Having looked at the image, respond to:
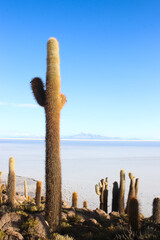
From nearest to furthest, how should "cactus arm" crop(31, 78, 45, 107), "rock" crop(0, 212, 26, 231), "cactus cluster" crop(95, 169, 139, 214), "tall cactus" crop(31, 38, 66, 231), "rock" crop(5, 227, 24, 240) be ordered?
"rock" crop(5, 227, 24, 240) → "rock" crop(0, 212, 26, 231) → "tall cactus" crop(31, 38, 66, 231) → "cactus arm" crop(31, 78, 45, 107) → "cactus cluster" crop(95, 169, 139, 214)

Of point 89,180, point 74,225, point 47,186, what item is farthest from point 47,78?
point 89,180

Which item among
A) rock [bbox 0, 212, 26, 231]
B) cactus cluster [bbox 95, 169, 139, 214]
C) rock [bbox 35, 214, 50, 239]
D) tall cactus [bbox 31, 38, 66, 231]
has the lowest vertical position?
cactus cluster [bbox 95, 169, 139, 214]

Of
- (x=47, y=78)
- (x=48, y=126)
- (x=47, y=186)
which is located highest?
(x=47, y=78)

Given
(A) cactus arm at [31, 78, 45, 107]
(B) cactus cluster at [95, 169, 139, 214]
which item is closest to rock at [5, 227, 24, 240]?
(A) cactus arm at [31, 78, 45, 107]

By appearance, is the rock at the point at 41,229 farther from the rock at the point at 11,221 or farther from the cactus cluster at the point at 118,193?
the cactus cluster at the point at 118,193

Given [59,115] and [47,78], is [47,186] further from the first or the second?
[47,78]

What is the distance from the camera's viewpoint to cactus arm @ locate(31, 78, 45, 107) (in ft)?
35.9

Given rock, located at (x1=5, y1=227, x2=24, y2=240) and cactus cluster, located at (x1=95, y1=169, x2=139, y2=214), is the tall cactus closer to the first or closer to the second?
rock, located at (x1=5, y1=227, x2=24, y2=240)

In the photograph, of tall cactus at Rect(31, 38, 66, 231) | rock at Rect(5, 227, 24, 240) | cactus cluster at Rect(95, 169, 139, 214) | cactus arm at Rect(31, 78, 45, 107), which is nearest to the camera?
rock at Rect(5, 227, 24, 240)

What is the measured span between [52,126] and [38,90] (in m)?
1.66

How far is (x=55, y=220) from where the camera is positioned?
10.4 meters

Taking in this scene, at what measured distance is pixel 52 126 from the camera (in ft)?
34.7

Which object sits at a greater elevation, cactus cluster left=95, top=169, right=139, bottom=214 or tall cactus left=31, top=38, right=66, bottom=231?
tall cactus left=31, top=38, right=66, bottom=231

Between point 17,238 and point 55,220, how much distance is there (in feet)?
8.21
